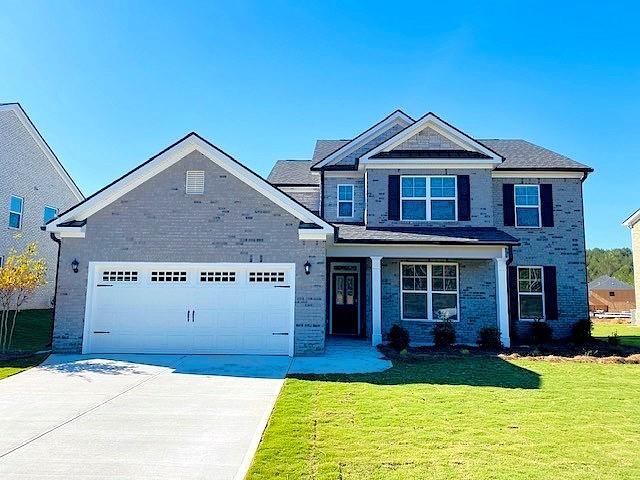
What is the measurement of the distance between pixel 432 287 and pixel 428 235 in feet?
6.16

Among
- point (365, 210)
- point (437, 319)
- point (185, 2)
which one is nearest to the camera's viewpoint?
point (185, 2)

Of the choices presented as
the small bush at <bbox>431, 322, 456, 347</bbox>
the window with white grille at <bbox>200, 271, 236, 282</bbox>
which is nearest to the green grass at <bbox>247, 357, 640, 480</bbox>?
the small bush at <bbox>431, 322, 456, 347</bbox>

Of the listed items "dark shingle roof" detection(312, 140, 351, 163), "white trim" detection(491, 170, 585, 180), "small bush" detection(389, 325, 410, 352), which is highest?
"dark shingle roof" detection(312, 140, 351, 163)

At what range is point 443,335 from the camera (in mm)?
14258

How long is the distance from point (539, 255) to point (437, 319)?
4863 mm

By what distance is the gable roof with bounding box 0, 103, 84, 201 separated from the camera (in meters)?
20.5

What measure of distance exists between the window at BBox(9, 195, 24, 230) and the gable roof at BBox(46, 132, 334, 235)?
32.4 ft

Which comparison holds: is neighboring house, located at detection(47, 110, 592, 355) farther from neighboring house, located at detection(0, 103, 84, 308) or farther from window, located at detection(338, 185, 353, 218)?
neighboring house, located at detection(0, 103, 84, 308)

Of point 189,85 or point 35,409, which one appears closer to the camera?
point 35,409

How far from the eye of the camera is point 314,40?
1427cm

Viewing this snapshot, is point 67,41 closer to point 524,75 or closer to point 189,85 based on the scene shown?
point 189,85

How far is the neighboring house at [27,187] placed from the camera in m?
19.8

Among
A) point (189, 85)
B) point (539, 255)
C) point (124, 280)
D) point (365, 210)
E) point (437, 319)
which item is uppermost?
point (189, 85)

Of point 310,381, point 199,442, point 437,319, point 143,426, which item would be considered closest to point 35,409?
point 143,426
